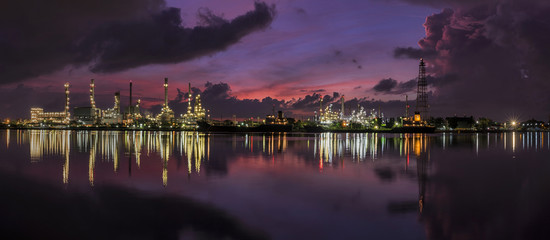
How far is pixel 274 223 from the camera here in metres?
9.16

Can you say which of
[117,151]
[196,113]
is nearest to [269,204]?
[117,151]

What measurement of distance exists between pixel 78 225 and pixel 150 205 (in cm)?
238

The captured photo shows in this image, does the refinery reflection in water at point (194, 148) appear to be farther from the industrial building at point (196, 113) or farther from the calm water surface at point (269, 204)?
the industrial building at point (196, 113)

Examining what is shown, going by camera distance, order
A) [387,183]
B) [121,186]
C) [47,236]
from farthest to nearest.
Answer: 1. [387,183]
2. [121,186]
3. [47,236]

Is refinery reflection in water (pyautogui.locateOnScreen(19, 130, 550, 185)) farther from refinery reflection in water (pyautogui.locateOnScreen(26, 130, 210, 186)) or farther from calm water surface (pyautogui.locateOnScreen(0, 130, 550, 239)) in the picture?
calm water surface (pyautogui.locateOnScreen(0, 130, 550, 239))

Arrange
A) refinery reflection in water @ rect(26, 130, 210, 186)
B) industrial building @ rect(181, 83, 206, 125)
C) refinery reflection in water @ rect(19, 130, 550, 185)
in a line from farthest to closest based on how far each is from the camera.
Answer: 1. industrial building @ rect(181, 83, 206, 125)
2. refinery reflection in water @ rect(19, 130, 550, 185)
3. refinery reflection in water @ rect(26, 130, 210, 186)

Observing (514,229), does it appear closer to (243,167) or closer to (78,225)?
(78,225)

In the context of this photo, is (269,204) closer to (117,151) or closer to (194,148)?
(117,151)

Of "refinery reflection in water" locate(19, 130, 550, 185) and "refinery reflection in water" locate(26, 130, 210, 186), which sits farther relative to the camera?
"refinery reflection in water" locate(19, 130, 550, 185)

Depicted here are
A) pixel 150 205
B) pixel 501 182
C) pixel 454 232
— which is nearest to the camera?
pixel 454 232

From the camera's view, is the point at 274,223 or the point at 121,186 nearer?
the point at 274,223

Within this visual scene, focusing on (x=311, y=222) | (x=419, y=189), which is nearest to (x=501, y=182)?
(x=419, y=189)

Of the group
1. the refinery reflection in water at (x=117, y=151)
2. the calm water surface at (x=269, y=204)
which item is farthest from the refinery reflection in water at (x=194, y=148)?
the calm water surface at (x=269, y=204)

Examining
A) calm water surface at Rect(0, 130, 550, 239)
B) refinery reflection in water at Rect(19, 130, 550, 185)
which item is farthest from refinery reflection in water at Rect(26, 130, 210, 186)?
calm water surface at Rect(0, 130, 550, 239)
